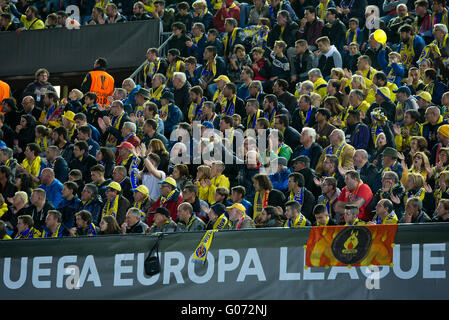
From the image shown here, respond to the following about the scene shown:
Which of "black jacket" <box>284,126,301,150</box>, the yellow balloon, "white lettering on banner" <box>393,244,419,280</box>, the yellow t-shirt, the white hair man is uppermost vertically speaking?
the yellow t-shirt

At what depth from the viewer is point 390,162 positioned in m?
11.7

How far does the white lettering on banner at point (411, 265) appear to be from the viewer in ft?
28.4

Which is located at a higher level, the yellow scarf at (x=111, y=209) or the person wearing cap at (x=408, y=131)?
the person wearing cap at (x=408, y=131)

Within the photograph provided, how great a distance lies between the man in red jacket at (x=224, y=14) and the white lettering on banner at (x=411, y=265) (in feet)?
31.0

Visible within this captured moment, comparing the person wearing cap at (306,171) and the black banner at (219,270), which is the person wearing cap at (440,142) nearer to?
the person wearing cap at (306,171)

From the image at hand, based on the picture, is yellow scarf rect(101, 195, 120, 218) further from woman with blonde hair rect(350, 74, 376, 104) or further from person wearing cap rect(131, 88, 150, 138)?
woman with blonde hair rect(350, 74, 376, 104)

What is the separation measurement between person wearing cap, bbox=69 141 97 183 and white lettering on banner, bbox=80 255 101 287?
398cm

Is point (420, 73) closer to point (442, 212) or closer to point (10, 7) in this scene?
point (442, 212)

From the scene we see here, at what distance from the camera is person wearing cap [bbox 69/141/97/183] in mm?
13750

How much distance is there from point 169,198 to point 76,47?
8146 millimetres

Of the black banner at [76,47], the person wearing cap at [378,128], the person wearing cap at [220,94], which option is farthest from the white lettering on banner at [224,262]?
the black banner at [76,47]

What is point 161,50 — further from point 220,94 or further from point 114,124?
point 114,124

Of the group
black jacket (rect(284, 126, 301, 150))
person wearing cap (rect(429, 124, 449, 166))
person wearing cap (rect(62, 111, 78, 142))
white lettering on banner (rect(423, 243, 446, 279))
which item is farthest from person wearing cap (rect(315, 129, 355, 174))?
person wearing cap (rect(62, 111, 78, 142))

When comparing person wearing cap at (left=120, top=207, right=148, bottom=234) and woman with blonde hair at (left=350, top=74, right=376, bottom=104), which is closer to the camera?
person wearing cap at (left=120, top=207, right=148, bottom=234)
